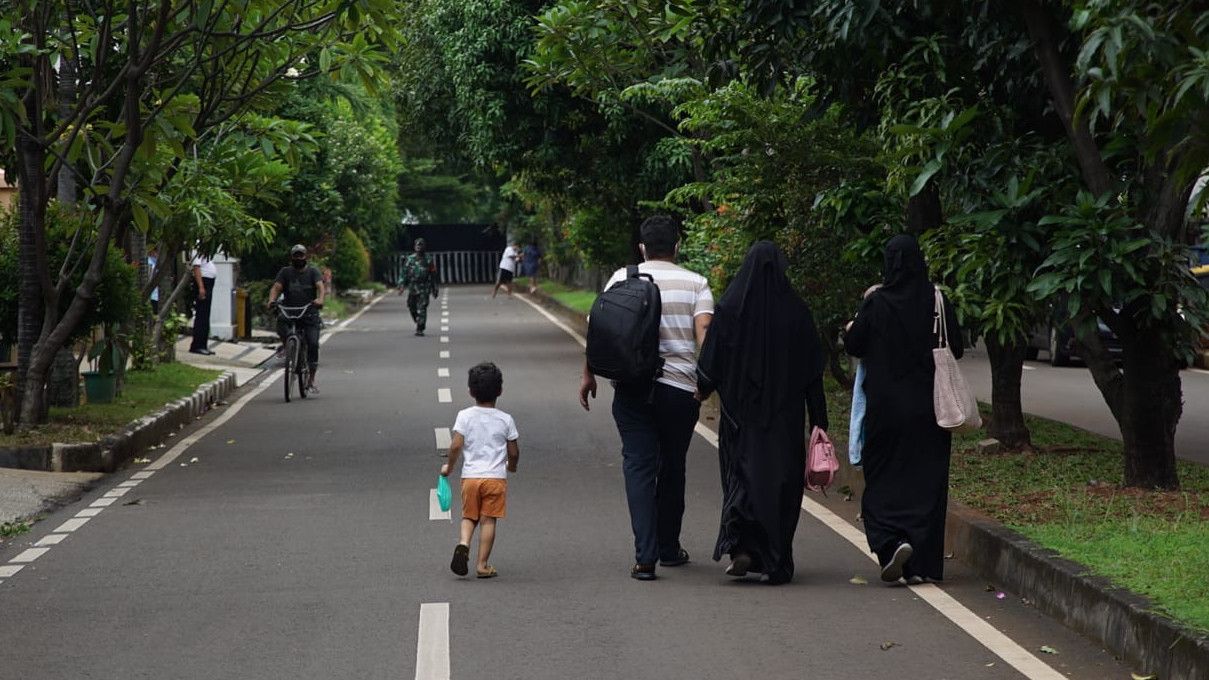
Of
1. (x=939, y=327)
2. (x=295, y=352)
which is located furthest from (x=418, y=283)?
(x=939, y=327)

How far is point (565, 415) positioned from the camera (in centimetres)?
1830

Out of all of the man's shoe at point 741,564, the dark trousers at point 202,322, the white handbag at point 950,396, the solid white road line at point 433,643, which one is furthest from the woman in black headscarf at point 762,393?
the dark trousers at point 202,322

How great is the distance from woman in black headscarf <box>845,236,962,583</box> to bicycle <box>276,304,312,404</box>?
12333mm

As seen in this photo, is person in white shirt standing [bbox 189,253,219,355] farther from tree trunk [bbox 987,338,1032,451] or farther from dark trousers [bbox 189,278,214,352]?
tree trunk [bbox 987,338,1032,451]

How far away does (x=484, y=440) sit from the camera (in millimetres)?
8945

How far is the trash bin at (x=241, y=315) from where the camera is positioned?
104 feet

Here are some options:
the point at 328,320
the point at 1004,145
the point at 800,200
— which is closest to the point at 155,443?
the point at 800,200

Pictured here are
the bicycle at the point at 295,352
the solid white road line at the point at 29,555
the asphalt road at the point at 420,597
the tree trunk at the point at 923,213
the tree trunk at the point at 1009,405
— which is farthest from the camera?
the bicycle at the point at 295,352

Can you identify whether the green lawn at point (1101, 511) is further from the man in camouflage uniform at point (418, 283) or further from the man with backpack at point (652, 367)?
the man in camouflage uniform at point (418, 283)

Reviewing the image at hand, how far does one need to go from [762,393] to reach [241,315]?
24.4 meters

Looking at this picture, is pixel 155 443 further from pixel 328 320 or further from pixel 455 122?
pixel 328 320

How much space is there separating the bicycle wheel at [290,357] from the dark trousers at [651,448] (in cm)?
1184

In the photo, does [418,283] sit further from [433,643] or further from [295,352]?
[433,643]

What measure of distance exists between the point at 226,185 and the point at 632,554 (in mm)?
10508
